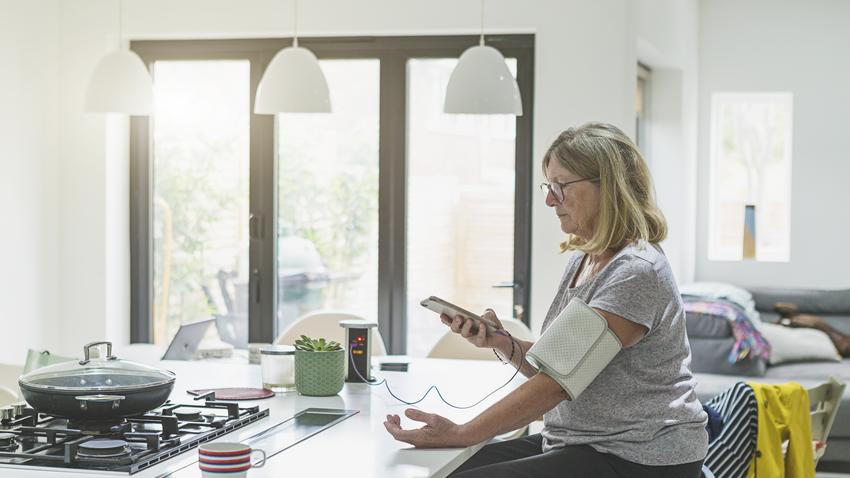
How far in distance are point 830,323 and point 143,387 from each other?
5.54m

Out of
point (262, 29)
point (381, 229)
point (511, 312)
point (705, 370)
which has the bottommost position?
point (705, 370)

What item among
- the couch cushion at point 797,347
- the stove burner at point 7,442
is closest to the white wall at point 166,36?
the couch cushion at point 797,347

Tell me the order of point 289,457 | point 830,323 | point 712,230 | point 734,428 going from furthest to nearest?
point 712,230 → point 830,323 → point 734,428 → point 289,457

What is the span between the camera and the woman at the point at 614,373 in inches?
88.7

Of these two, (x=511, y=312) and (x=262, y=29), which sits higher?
(x=262, y=29)

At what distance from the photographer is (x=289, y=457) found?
210cm

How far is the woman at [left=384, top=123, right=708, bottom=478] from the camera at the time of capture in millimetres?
2252

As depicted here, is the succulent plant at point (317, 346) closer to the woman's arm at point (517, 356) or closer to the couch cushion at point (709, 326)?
the woman's arm at point (517, 356)

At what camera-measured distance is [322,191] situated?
535 centimetres

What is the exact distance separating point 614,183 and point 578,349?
1.33 feet

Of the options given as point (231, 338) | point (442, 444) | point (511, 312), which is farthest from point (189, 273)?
point (442, 444)

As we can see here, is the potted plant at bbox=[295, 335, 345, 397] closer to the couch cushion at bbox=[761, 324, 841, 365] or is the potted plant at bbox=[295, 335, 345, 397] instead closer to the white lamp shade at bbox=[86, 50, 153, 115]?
the white lamp shade at bbox=[86, 50, 153, 115]

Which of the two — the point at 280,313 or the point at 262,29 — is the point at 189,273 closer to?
the point at 280,313

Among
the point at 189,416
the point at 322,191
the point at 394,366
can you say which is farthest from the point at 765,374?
the point at 189,416
